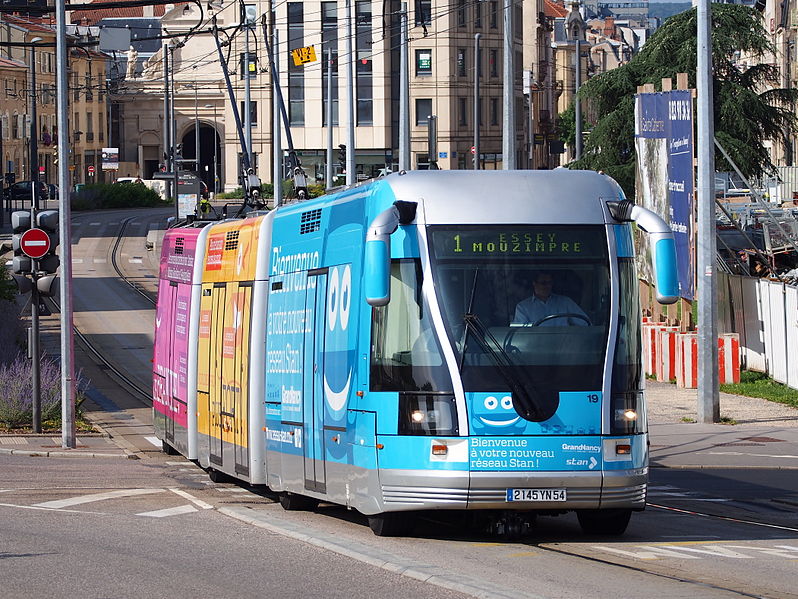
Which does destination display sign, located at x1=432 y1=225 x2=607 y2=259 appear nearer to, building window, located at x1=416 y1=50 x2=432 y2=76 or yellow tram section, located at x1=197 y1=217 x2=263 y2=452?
yellow tram section, located at x1=197 y1=217 x2=263 y2=452

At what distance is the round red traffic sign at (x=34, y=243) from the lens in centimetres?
2475

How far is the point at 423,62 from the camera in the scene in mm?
104188

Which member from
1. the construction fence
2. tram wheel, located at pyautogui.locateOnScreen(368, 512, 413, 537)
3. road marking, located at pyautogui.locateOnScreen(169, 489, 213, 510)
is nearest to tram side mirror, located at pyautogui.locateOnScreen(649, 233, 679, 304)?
tram wheel, located at pyautogui.locateOnScreen(368, 512, 413, 537)

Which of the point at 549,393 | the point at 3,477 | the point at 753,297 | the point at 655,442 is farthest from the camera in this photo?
the point at 753,297

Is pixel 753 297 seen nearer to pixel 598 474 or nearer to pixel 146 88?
pixel 598 474

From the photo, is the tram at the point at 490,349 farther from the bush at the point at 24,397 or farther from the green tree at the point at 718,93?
the green tree at the point at 718,93

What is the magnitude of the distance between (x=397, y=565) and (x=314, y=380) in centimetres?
311

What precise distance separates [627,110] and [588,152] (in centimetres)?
305

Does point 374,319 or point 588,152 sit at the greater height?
point 588,152

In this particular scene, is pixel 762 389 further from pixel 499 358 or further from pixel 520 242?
pixel 499 358

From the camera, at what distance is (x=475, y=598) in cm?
956

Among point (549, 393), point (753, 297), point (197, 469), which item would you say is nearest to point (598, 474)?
point (549, 393)

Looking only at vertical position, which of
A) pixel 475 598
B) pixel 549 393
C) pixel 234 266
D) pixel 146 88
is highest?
pixel 146 88

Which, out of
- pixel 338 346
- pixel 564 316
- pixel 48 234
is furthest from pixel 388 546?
pixel 48 234
